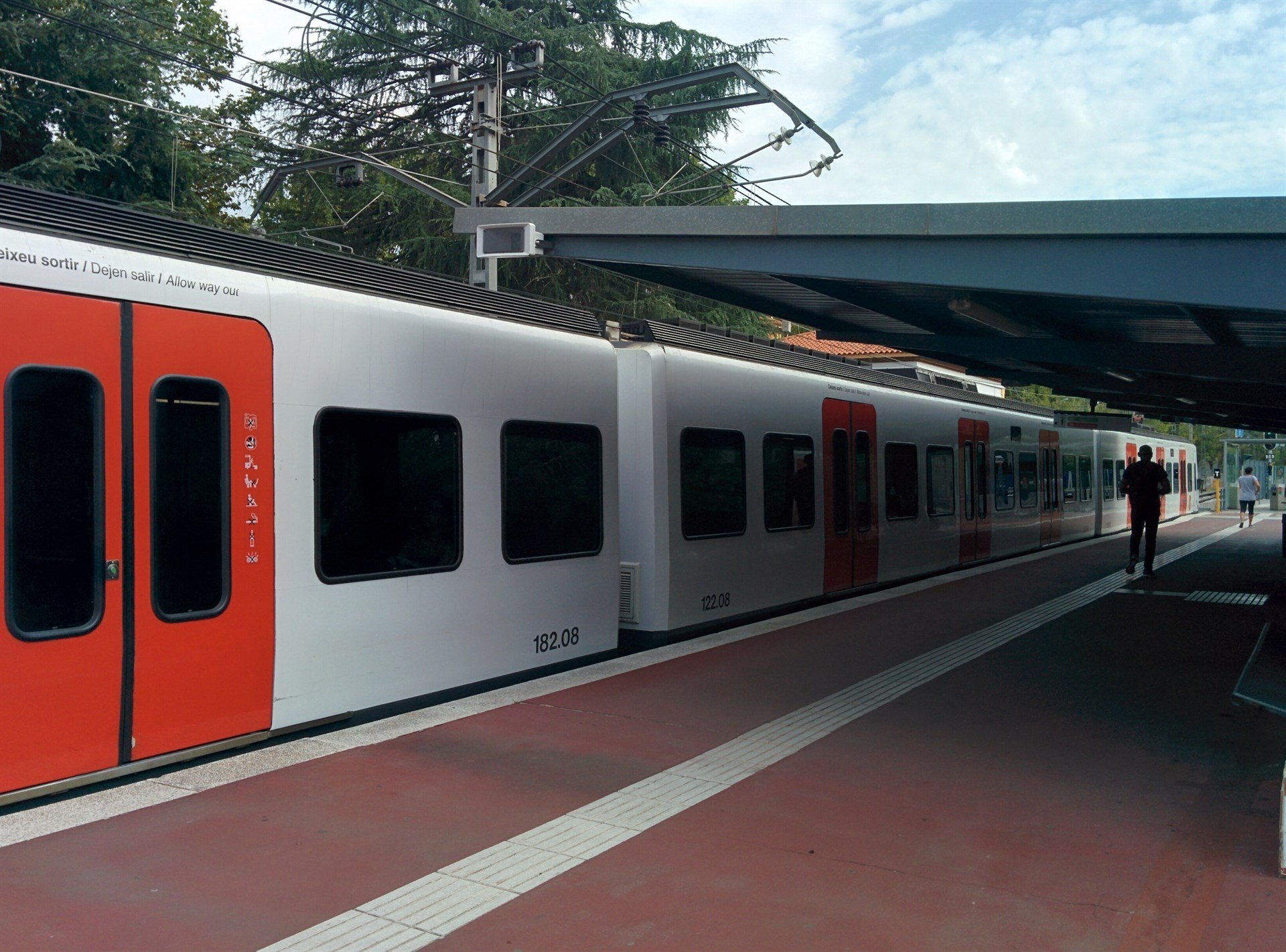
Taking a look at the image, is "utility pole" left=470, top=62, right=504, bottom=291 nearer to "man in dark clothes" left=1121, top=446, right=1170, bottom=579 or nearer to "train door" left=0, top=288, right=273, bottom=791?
"train door" left=0, top=288, right=273, bottom=791

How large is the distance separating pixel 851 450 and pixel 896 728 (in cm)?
650

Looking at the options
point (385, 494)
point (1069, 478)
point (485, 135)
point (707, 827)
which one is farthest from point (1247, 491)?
point (707, 827)

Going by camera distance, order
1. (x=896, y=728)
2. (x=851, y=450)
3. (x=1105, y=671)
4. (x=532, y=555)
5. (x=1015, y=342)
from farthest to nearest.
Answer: (x=851, y=450)
(x=1015, y=342)
(x=1105, y=671)
(x=532, y=555)
(x=896, y=728)

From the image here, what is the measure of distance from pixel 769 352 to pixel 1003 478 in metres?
8.64

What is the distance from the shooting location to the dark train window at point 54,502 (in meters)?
4.79

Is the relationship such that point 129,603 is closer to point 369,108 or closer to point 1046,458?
point 369,108

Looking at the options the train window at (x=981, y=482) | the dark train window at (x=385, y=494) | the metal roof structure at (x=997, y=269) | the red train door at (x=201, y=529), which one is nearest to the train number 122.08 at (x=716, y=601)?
the metal roof structure at (x=997, y=269)

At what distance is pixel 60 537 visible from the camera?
4.96 metres

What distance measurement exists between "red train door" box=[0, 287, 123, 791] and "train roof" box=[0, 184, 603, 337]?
0.41 metres

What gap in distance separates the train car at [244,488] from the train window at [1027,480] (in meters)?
13.9

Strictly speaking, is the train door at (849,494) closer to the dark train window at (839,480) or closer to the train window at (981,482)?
the dark train window at (839,480)

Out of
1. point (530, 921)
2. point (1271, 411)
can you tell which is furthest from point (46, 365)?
point (1271, 411)

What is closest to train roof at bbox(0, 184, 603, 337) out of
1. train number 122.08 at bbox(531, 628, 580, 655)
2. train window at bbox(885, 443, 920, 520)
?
train number 122.08 at bbox(531, 628, 580, 655)

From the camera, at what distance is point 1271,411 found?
1894cm
